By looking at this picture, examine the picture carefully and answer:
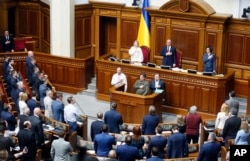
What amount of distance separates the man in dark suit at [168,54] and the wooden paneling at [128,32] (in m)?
2.40

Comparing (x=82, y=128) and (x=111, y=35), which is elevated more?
(x=111, y=35)

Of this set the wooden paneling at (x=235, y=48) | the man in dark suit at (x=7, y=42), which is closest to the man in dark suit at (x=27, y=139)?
the man in dark suit at (x=7, y=42)

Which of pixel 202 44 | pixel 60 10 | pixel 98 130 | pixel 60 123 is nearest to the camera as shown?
pixel 98 130

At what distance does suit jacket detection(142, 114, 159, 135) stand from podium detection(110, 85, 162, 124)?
8.70 ft

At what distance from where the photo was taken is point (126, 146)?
10906mm

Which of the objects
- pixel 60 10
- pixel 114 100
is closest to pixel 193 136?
pixel 114 100

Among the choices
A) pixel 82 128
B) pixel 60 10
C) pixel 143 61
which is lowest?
pixel 82 128

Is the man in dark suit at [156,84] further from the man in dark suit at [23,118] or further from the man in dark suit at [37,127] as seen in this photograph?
the man in dark suit at [23,118]

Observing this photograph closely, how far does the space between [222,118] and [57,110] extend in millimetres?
4021

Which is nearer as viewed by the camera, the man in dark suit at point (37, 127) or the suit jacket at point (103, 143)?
the suit jacket at point (103, 143)

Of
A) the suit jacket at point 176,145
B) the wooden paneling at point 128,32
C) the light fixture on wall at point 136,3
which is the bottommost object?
the suit jacket at point 176,145

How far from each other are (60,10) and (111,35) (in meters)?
2.33

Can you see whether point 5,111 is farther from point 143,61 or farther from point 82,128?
point 143,61

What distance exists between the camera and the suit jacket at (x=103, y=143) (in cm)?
1161
